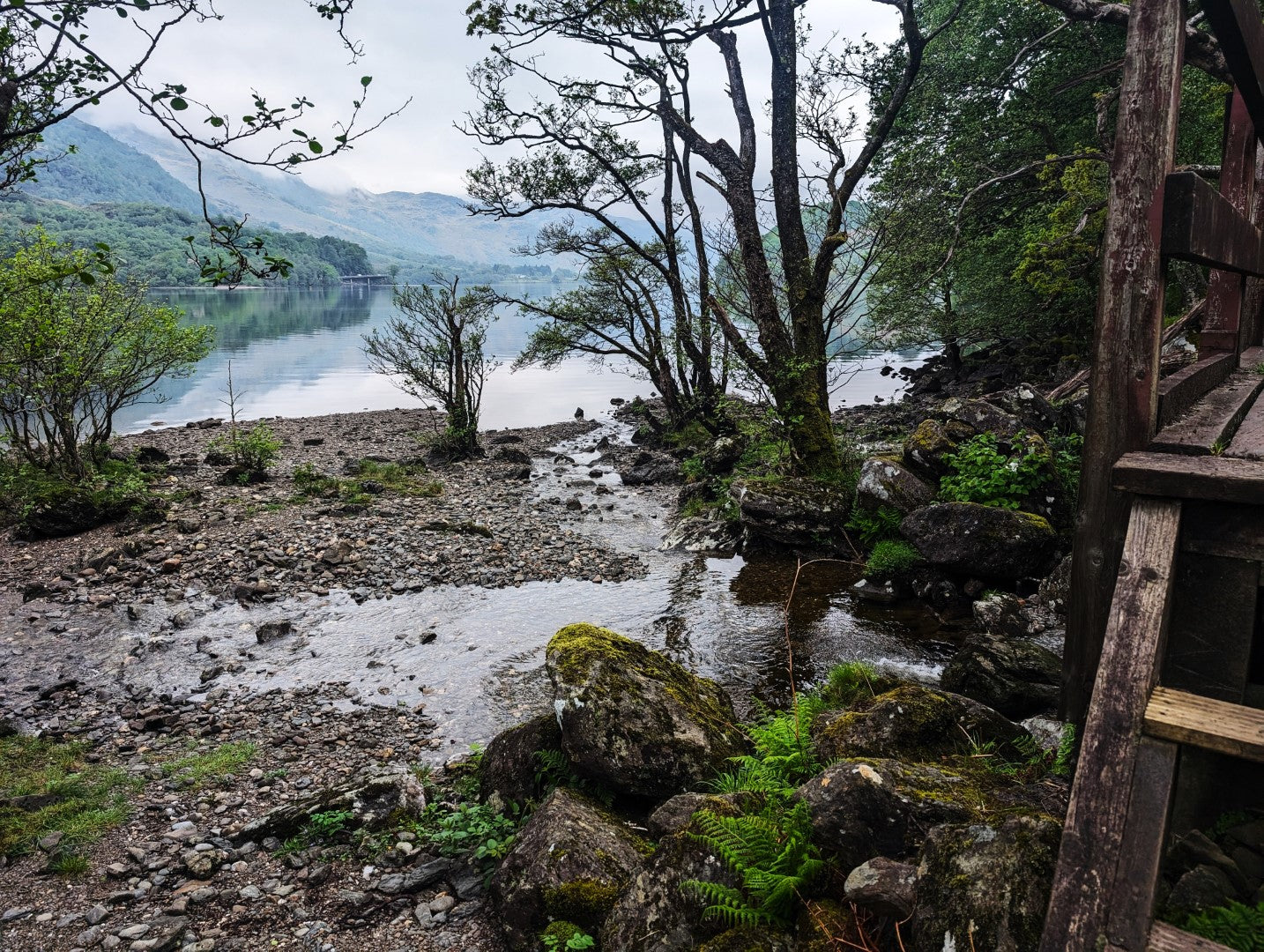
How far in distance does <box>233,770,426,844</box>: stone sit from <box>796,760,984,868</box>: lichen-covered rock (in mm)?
3552

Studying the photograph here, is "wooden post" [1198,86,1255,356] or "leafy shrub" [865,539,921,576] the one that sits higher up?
"wooden post" [1198,86,1255,356]

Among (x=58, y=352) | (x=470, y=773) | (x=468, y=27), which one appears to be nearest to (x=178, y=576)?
(x=58, y=352)

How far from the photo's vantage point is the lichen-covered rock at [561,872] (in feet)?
13.1

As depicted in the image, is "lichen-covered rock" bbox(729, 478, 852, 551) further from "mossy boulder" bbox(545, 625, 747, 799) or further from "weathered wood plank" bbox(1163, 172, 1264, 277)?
"weathered wood plank" bbox(1163, 172, 1264, 277)

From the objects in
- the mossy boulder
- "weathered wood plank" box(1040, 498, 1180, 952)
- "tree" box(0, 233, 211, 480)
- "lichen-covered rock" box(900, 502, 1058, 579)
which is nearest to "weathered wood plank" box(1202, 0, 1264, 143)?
"weathered wood plank" box(1040, 498, 1180, 952)

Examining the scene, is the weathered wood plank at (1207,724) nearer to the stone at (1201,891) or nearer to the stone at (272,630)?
the stone at (1201,891)

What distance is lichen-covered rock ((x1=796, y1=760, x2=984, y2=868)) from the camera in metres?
3.16

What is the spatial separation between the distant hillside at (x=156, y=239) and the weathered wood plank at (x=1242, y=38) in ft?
433

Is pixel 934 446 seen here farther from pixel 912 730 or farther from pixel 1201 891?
pixel 1201 891

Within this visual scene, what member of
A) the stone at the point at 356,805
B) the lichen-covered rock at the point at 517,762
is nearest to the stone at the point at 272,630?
the stone at the point at 356,805

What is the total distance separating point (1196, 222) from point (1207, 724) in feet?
7.17

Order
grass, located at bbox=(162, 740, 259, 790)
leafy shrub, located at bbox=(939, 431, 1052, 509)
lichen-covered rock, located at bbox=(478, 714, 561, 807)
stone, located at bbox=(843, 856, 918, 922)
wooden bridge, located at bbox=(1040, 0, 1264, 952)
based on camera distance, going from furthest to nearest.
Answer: leafy shrub, located at bbox=(939, 431, 1052, 509) → grass, located at bbox=(162, 740, 259, 790) → lichen-covered rock, located at bbox=(478, 714, 561, 807) → stone, located at bbox=(843, 856, 918, 922) → wooden bridge, located at bbox=(1040, 0, 1264, 952)

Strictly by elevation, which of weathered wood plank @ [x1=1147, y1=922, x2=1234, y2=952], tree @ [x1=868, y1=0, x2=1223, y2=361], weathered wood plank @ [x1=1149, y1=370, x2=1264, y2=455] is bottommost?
weathered wood plank @ [x1=1147, y1=922, x2=1234, y2=952]

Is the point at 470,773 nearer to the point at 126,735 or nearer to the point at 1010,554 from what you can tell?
the point at 126,735
